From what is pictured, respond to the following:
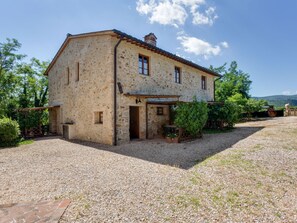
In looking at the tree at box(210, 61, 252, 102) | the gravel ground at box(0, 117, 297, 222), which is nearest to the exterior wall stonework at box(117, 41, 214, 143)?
the gravel ground at box(0, 117, 297, 222)

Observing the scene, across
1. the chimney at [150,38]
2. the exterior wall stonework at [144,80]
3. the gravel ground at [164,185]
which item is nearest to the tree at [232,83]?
the exterior wall stonework at [144,80]

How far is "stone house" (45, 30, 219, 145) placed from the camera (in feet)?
32.3

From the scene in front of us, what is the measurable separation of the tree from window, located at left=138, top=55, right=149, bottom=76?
905 inches

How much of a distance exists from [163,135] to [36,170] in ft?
26.7

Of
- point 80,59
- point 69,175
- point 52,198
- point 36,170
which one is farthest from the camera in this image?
point 80,59

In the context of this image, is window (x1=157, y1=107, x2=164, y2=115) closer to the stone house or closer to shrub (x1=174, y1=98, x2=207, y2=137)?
the stone house

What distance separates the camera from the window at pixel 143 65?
Result: 37.6ft

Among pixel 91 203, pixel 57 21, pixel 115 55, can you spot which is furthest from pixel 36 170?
pixel 57 21

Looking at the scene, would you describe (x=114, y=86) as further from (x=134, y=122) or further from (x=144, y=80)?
(x=134, y=122)

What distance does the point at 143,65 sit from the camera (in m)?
11.7

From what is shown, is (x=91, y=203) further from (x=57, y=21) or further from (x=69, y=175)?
(x=57, y=21)

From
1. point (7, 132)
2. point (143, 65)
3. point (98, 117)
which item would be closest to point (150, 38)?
point (143, 65)

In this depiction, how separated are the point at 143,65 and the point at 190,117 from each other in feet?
15.3

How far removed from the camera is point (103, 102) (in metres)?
10.1
